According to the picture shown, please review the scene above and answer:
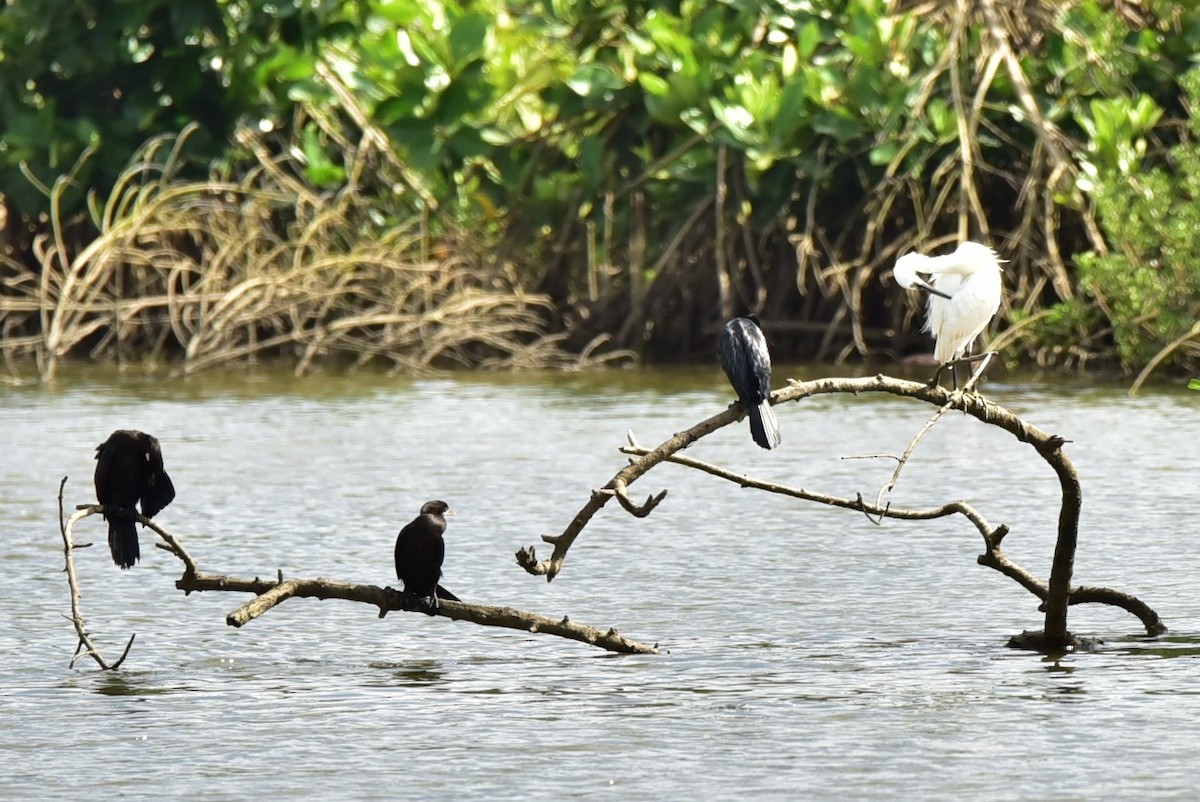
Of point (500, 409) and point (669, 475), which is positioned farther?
point (500, 409)

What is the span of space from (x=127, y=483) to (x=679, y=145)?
37.7ft

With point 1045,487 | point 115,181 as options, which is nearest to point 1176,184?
point 1045,487

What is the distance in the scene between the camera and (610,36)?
17.9 meters

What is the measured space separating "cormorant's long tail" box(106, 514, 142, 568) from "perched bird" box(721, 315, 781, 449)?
1770 mm

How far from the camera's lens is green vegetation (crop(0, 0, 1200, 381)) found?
16.0 m

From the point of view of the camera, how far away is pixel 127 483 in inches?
265

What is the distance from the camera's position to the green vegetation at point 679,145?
1600 centimetres

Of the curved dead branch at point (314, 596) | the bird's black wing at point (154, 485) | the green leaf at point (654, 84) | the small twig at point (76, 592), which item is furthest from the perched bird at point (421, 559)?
the green leaf at point (654, 84)

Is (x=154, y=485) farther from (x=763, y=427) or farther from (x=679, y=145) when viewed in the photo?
(x=679, y=145)

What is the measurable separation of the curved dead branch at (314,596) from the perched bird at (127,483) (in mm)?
280

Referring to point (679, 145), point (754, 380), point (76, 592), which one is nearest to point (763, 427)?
point (754, 380)

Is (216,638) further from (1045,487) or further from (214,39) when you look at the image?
(214,39)

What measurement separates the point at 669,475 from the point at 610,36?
6761 mm

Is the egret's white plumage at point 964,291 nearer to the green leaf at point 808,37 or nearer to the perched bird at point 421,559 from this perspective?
the perched bird at point 421,559
